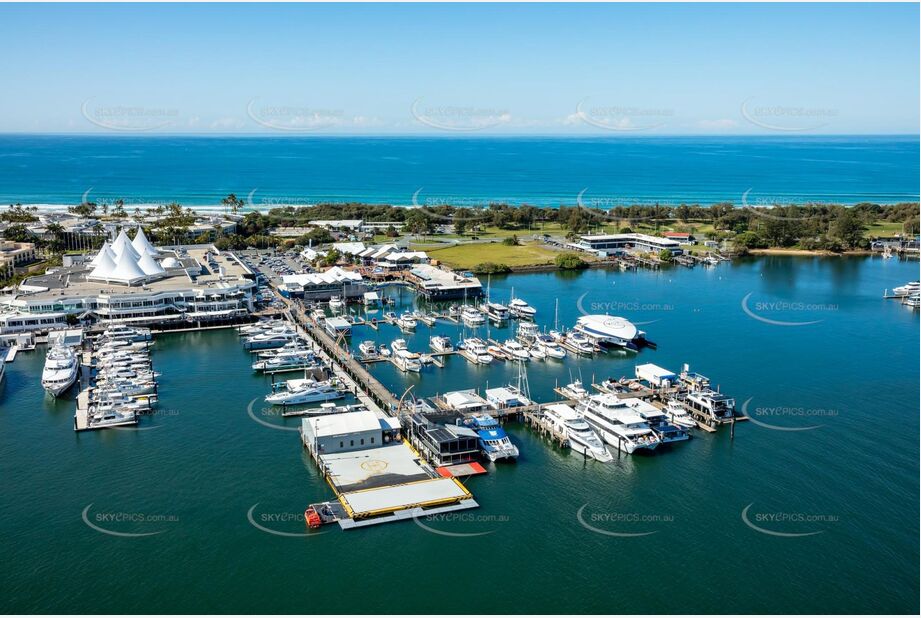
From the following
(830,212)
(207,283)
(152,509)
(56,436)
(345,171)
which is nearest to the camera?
(152,509)

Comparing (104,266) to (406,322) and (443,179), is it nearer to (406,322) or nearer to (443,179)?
(406,322)

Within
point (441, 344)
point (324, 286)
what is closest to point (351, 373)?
point (441, 344)

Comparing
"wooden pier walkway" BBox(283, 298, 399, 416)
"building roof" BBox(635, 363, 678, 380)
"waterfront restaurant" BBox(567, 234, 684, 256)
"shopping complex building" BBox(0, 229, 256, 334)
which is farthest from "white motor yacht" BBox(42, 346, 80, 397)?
"waterfront restaurant" BBox(567, 234, 684, 256)

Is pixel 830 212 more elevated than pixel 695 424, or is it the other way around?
pixel 830 212

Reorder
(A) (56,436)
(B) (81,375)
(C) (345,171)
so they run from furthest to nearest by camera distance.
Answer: (C) (345,171)
(B) (81,375)
(A) (56,436)

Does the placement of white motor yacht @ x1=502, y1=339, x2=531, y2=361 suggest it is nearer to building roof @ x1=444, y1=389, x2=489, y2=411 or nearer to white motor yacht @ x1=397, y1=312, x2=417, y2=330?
building roof @ x1=444, y1=389, x2=489, y2=411

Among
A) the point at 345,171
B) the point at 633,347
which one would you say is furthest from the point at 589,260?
the point at 345,171

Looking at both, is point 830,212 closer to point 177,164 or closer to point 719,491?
point 719,491
